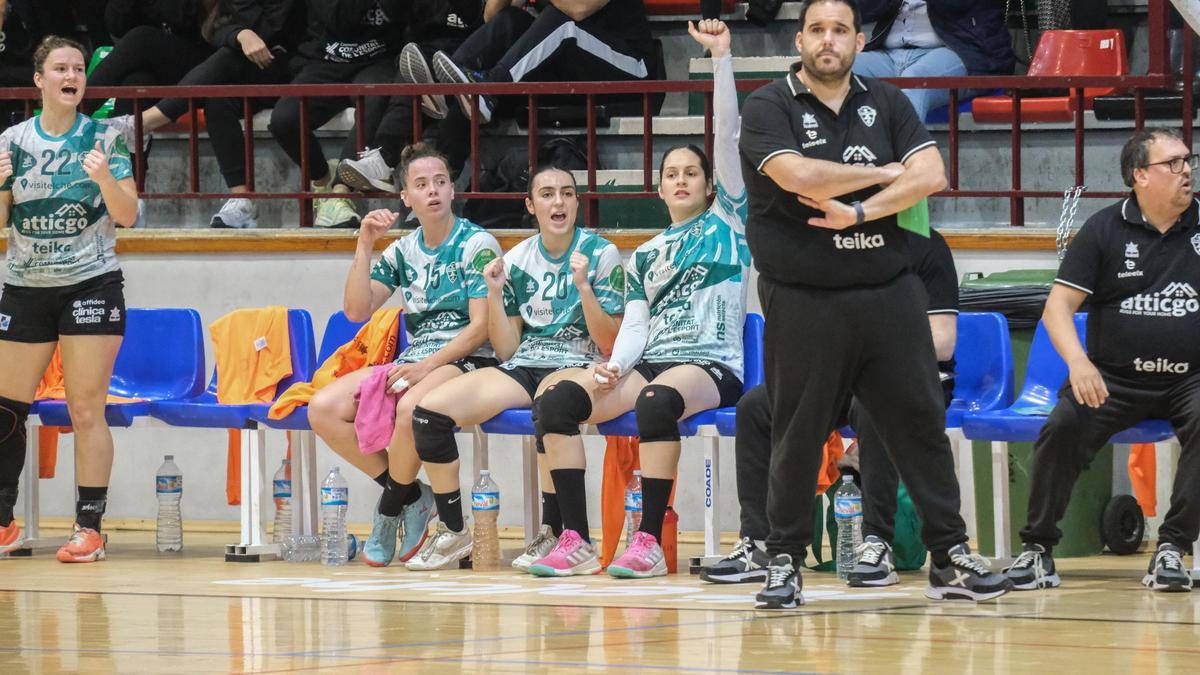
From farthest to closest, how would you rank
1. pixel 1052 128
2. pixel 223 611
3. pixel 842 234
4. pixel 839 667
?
1. pixel 1052 128
2. pixel 223 611
3. pixel 842 234
4. pixel 839 667

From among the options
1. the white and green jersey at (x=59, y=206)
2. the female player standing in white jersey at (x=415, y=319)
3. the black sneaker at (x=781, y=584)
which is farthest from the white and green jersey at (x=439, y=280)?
the black sneaker at (x=781, y=584)

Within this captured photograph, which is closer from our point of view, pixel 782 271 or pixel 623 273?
pixel 782 271

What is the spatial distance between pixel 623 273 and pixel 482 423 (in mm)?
717

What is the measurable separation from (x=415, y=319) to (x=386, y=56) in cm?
242

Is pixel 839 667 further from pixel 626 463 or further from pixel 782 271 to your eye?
pixel 626 463

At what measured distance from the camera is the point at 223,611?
521 centimetres

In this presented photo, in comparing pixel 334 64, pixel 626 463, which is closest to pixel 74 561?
pixel 626 463

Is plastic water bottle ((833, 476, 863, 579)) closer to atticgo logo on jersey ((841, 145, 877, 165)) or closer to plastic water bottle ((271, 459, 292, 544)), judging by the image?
atticgo logo on jersey ((841, 145, 877, 165))

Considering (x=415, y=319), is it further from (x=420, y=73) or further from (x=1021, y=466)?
(x=1021, y=466)

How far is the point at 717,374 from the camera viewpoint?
6219 mm

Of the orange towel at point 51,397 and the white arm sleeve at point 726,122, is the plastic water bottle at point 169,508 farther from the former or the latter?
the white arm sleeve at point 726,122

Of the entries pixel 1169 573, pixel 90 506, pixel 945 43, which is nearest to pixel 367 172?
pixel 90 506

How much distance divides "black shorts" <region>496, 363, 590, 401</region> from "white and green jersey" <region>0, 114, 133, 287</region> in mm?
1555

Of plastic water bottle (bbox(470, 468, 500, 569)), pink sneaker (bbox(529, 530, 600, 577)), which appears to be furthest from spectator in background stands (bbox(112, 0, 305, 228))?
pink sneaker (bbox(529, 530, 600, 577))
